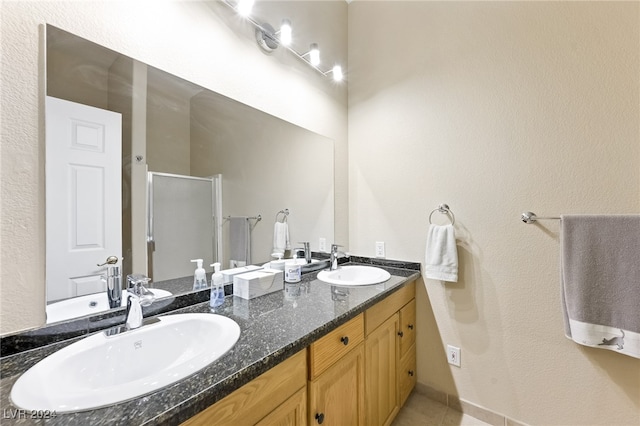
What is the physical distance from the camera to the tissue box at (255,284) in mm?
1234

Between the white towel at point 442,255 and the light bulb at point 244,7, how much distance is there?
5.12 ft

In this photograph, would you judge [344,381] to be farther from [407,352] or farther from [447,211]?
[447,211]

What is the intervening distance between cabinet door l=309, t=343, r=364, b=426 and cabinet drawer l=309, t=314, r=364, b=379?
0.03 meters

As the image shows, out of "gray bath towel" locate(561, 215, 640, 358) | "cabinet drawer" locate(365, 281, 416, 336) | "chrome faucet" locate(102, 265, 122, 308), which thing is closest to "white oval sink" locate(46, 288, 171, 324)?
"chrome faucet" locate(102, 265, 122, 308)

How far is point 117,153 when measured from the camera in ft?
3.23

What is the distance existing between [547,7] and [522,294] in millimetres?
1518

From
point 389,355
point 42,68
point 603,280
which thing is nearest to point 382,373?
point 389,355

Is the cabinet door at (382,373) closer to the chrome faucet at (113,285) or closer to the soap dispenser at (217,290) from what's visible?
the soap dispenser at (217,290)

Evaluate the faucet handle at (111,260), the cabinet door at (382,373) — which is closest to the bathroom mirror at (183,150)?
the faucet handle at (111,260)

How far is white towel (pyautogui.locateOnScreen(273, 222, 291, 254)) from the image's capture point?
1.67m

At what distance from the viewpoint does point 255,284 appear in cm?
125

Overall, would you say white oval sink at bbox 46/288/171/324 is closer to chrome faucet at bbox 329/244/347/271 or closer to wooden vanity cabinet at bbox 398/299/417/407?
chrome faucet at bbox 329/244/347/271

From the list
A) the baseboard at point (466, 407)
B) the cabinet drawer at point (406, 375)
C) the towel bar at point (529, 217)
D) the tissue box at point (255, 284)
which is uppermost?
the towel bar at point (529, 217)

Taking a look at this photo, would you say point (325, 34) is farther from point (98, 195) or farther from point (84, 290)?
point (84, 290)
